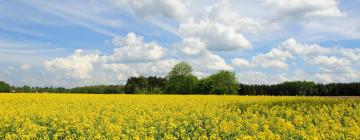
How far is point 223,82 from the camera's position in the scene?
89.4m

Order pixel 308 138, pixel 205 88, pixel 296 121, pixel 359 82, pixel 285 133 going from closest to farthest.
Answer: pixel 308 138
pixel 285 133
pixel 296 121
pixel 359 82
pixel 205 88

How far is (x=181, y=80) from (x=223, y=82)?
972 cm

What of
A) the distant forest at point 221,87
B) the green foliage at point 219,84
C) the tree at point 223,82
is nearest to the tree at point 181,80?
the distant forest at point 221,87

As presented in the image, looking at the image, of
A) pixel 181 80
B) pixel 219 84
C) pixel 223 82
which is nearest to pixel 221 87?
pixel 219 84

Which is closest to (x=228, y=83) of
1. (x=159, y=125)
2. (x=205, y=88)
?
(x=205, y=88)

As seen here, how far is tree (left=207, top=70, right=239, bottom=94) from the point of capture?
8619cm

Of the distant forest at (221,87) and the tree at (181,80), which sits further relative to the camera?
the tree at (181,80)

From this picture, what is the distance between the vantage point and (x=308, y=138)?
11109mm

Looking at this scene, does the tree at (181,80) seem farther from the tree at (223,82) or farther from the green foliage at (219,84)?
the tree at (223,82)

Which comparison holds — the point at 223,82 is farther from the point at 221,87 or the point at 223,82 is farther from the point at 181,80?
the point at 181,80

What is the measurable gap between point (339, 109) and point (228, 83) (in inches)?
2578

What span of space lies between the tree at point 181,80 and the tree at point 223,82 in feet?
13.8

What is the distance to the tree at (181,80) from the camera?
295 feet

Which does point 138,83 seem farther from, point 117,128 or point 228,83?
point 117,128
